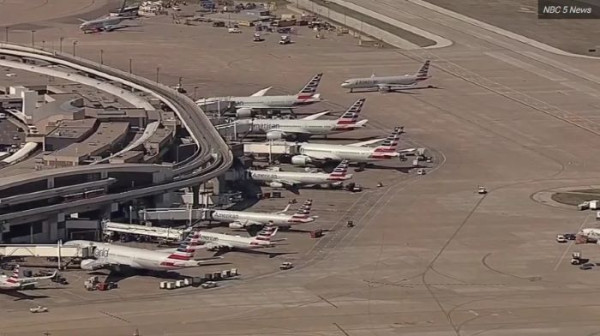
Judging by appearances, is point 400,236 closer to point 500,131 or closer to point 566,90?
point 500,131

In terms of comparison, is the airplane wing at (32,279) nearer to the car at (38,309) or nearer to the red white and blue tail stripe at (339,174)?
the car at (38,309)

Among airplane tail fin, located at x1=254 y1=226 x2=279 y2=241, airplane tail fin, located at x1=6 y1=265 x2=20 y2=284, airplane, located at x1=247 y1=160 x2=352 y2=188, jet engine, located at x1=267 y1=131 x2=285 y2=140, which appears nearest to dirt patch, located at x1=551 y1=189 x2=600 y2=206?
airplane, located at x1=247 y1=160 x2=352 y2=188

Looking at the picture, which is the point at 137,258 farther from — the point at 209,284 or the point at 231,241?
the point at 231,241

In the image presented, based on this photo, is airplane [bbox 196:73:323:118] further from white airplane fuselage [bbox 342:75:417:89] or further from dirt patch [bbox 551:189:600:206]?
dirt patch [bbox 551:189:600:206]

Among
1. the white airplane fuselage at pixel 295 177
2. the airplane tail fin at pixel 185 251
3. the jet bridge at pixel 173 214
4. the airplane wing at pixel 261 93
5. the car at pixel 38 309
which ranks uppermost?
the airplane tail fin at pixel 185 251

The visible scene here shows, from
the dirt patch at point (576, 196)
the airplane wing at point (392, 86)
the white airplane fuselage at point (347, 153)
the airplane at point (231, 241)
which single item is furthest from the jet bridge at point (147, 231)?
the airplane wing at point (392, 86)

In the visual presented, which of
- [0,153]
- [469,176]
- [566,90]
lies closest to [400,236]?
[469,176]
